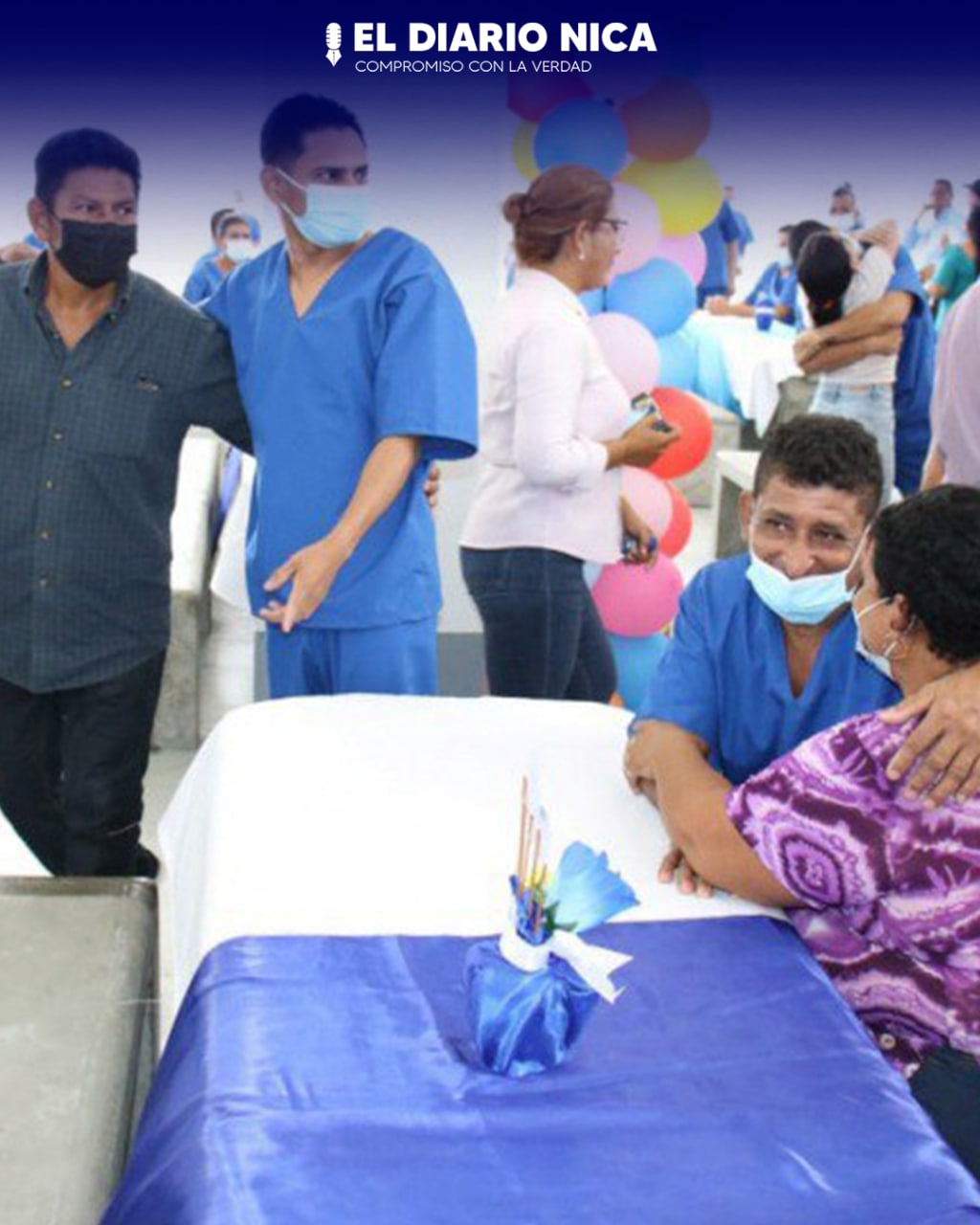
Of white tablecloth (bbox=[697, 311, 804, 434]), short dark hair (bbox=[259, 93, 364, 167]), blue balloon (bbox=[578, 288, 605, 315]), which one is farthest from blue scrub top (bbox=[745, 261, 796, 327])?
short dark hair (bbox=[259, 93, 364, 167])

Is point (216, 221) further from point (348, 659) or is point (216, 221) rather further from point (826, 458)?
point (826, 458)

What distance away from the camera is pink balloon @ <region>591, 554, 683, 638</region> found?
313cm

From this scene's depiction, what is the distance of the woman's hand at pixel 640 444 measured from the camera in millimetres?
2545

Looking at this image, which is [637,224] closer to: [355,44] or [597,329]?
[597,329]

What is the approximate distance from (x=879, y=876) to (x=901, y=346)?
2.44 m

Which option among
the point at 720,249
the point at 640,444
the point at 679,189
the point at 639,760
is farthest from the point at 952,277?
the point at 639,760

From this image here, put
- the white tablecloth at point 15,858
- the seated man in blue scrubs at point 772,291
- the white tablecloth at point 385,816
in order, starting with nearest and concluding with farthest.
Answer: the white tablecloth at point 385,816 → the white tablecloth at point 15,858 → the seated man in blue scrubs at point 772,291

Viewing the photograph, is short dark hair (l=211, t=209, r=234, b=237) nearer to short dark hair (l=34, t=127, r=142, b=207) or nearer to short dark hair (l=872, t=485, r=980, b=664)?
short dark hair (l=34, t=127, r=142, b=207)

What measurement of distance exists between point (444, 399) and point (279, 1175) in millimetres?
1264

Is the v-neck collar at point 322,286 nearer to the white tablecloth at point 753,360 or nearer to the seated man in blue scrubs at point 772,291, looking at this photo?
the white tablecloth at point 753,360

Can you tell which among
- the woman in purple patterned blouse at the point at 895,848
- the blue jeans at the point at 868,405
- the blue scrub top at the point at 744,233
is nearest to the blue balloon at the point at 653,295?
the blue jeans at the point at 868,405

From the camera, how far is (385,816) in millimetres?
1547

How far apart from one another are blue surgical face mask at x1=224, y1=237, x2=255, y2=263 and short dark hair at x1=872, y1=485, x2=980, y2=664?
12.1ft

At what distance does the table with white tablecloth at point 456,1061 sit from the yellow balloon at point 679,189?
1.95 m
